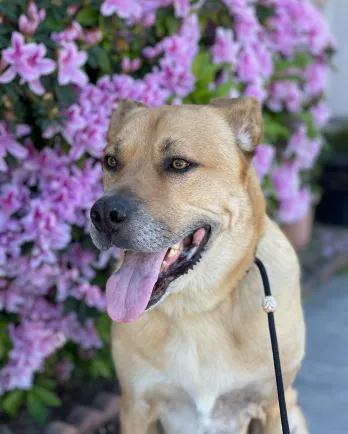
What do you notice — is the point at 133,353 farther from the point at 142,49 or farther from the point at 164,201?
the point at 142,49

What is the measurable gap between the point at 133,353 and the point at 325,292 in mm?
3307

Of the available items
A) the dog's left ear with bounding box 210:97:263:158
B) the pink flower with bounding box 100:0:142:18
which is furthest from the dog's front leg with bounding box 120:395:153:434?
the pink flower with bounding box 100:0:142:18

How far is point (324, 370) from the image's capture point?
4352mm

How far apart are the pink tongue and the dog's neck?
0.57 ft

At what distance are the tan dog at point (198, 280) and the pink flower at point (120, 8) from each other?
0.55 metres

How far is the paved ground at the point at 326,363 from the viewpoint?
12.6 feet

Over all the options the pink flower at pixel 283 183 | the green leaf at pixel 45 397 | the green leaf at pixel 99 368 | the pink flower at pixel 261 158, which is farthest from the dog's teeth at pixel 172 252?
the pink flower at pixel 283 183

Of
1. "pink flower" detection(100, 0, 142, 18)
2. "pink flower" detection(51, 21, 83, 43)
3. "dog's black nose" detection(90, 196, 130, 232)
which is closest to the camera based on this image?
"dog's black nose" detection(90, 196, 130, 232)

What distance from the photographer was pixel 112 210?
7.35ft

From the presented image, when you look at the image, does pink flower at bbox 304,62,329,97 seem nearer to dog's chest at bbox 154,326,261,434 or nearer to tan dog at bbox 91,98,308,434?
tan dog at bbox 91,98,308,434

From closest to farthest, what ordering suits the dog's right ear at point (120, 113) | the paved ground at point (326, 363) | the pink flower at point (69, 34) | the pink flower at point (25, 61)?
the pink flower at point (25, 61) → the dog's right ear at point (120, 113) → the pink flower at point (69, 34) → the paved ground at point (326, 363)

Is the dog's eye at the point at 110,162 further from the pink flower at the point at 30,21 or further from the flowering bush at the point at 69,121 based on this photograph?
the pink flower at the point at 30,21

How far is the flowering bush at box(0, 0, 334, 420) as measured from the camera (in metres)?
2.91

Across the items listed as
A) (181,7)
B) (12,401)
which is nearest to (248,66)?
(181,7)
